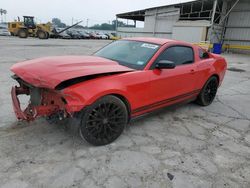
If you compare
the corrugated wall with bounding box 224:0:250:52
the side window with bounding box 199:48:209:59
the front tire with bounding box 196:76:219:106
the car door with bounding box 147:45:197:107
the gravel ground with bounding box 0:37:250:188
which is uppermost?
the corrugated wall with bounding box 224:0:250:52

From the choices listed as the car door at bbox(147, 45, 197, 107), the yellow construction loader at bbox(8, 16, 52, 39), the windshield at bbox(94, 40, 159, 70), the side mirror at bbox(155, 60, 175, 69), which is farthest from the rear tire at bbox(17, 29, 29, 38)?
the side mirror at bbox(155, 60, 175, 69)

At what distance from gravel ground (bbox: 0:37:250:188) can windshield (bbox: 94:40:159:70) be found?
1.07m

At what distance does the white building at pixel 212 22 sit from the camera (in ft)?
68.2

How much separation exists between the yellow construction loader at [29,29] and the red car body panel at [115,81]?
27312 mm

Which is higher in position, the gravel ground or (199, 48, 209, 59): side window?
(199, 48, 209, 59): side window

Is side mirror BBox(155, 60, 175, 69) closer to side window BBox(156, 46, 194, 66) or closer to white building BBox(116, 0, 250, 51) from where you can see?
side window BBox(156, 46, 194, 66)

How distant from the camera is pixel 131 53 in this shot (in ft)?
12.5

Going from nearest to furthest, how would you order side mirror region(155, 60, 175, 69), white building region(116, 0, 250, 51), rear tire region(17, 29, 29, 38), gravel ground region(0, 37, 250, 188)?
gravel ground region(0, 37, 250, 188) → side mirror region(155, 60, 175, 69) → white building region(116, 0, 250, 51) → rear tire region(17, 29, 29, 38)

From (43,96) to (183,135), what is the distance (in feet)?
7.27

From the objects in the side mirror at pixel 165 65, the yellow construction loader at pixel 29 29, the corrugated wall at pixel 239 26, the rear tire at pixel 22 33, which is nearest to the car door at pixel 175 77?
the side mirror at pixel 165 65

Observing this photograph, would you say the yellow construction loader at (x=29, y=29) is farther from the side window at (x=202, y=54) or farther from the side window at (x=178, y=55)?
the side window at (x=178, y=55)

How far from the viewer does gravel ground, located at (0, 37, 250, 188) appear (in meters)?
2.49

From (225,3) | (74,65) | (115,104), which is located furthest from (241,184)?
(225,3)

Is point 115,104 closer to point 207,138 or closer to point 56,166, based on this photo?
point 56,166
